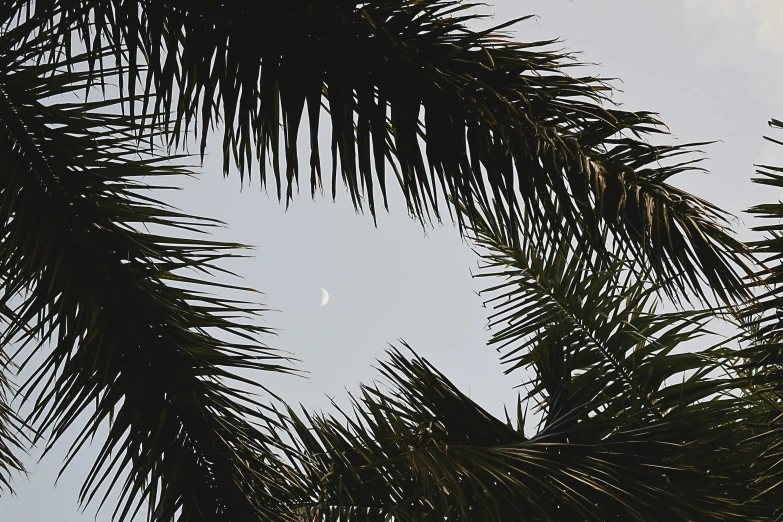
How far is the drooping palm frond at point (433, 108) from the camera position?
172 cm

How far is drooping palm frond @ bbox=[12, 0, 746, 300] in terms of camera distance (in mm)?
1716

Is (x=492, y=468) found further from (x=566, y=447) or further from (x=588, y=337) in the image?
(x=588, y=337)

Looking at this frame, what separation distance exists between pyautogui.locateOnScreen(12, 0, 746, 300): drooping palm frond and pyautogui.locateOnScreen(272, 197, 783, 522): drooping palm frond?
0.14 meters

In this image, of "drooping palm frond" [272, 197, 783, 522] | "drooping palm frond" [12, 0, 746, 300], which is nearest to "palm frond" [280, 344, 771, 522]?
"drooping palm frond" [272, 197, 783, 522]

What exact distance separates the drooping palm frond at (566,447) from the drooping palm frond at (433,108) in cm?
14

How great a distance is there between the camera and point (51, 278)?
2.12 meters

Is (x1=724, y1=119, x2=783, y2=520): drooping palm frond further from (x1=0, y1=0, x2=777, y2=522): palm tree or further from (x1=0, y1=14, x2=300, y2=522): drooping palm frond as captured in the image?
(x1=0, y1=14, x2=300, y2=522): drooping palm frond

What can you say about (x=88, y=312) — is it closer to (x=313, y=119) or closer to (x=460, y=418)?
(x=313, y=119)

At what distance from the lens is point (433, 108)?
5.81 feet

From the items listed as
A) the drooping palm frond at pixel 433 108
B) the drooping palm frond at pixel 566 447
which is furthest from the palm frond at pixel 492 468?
the drooping palm frond at pixel 433 108

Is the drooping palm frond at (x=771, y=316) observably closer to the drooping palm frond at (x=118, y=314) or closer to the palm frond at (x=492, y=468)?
the palm frond at (x=492, y=468)

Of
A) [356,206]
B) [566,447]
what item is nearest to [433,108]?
[356,206]

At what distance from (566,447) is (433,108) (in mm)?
1042

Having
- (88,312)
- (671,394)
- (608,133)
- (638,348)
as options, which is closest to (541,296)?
(638,348)
